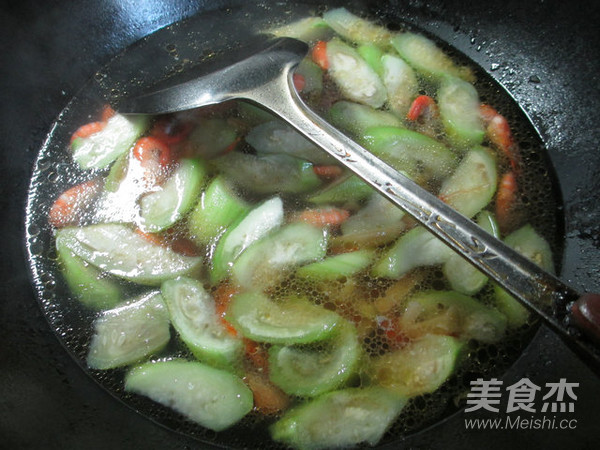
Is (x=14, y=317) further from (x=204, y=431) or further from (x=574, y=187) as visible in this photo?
(x=574, y=187)

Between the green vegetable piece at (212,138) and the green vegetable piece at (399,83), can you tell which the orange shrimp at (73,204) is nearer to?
the green vegetable piece at (212,138)

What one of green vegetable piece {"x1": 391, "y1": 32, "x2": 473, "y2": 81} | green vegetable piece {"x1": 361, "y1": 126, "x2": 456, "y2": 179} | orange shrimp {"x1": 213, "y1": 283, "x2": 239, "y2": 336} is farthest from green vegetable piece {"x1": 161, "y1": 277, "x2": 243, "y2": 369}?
green vegetable piece {"x1": 391, "y1": 32, "x2": 473, "y2": 81}

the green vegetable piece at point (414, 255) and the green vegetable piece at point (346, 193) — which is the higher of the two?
the green vegetable piece at point (346, 193)

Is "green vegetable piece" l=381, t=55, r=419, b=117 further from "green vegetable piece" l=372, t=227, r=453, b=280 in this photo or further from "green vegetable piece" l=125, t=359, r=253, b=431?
"green vegetable piece" l=125, t=359, r=253, b=431

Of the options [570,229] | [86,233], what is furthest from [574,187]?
[86,233]

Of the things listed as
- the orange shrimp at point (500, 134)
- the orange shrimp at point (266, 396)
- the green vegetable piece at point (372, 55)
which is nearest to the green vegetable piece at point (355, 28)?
the green vegetable piece at point (372, 55)
